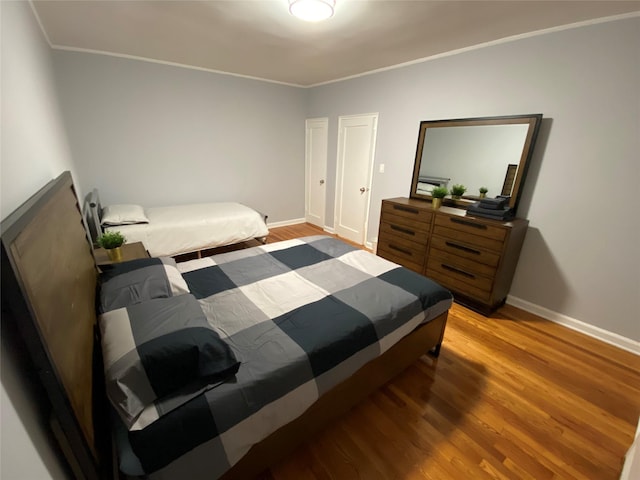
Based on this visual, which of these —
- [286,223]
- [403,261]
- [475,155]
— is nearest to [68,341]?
[403,261]

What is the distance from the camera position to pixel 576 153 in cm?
221

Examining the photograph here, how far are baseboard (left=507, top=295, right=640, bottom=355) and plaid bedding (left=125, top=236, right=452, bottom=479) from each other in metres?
1.40

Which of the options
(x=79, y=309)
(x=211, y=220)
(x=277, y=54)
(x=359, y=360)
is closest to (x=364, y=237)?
(x=211, y=220)

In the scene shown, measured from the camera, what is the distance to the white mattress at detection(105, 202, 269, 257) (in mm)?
2984

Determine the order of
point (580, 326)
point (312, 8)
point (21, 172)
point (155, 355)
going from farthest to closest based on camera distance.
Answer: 1. point (580, 326)
2. point (312, 8)
3. point (21, 172)
4. point (155, 355)

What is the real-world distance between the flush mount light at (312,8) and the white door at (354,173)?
6.69ft

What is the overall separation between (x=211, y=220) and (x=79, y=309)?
7.65 feet

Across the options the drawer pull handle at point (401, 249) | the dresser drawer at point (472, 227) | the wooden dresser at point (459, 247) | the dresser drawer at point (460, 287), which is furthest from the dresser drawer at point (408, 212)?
the dresser drawer at point (460, 287)

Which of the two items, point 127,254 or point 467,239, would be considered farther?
point 467,239

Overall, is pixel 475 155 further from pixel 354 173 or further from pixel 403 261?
pixel 354 173

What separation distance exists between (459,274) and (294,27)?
2.68m

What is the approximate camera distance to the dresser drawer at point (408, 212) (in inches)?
112

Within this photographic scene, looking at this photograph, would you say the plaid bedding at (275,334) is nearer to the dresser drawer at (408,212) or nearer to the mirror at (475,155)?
the dresser drawer at (408,212)

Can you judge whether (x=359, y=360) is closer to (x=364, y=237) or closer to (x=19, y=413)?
(x=19, y=413)
